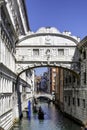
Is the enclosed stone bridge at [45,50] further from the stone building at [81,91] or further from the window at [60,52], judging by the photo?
the stone building at [81,91]

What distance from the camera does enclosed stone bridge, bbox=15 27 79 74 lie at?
807 inches

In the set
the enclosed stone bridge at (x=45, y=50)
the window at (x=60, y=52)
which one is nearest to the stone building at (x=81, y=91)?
the enclosed stone bridge at (x=45, y=50)

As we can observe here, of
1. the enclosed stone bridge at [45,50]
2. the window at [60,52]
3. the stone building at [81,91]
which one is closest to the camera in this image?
the stone building at [81,91]

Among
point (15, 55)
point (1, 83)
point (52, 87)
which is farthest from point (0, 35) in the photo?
point (52, 87)

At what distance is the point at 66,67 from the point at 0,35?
28.1 feet

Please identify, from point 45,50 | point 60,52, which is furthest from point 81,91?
point 45,50

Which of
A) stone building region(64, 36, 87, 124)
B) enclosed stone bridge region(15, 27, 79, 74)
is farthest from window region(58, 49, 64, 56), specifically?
stone building region(64, 36, 87, 124)

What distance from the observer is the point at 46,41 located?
2056 cm

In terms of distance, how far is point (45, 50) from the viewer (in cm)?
2056

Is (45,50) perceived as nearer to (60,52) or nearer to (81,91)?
(60,52)

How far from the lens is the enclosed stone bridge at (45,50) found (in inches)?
807

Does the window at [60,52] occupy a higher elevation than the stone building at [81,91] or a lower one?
higher

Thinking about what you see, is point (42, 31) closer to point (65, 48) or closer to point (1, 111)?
point (65, 48)

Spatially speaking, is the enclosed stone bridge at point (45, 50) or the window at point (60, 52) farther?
the window at point (60, 52)
